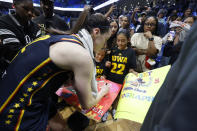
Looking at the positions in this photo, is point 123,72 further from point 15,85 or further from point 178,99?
point 178,99

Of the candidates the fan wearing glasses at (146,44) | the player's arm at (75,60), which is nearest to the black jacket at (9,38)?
the player's arm at (75,60)

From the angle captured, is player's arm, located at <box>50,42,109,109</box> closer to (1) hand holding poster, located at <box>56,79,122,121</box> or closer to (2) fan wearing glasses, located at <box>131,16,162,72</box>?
(1) hand holding poster, located at <box>56,79,122,121</box>

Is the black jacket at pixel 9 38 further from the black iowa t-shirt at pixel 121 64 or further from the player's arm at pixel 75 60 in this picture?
the black iowa t-shirt at pixel 121 64

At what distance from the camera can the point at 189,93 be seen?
21cm

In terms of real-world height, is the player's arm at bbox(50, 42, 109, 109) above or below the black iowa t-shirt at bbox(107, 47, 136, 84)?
above

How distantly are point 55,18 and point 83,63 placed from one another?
188 centimetres

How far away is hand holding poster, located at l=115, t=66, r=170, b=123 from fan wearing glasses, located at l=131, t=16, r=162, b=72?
859 millimetres

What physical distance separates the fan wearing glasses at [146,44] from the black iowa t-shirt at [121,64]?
0.29 metres

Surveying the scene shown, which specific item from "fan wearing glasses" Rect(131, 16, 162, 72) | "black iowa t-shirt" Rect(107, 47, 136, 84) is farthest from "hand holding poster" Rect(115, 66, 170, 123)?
"fan wearing glasses" Rect(131, 16, 162, 72)

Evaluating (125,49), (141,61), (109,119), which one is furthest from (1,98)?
(141,61)

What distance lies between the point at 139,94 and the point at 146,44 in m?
1.30

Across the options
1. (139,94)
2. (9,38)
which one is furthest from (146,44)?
(9,38)

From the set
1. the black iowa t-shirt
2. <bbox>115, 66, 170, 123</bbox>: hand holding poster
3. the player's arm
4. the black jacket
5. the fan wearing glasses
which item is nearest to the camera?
the player's arm

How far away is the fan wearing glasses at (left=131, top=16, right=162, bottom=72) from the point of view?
2062 millimetres
